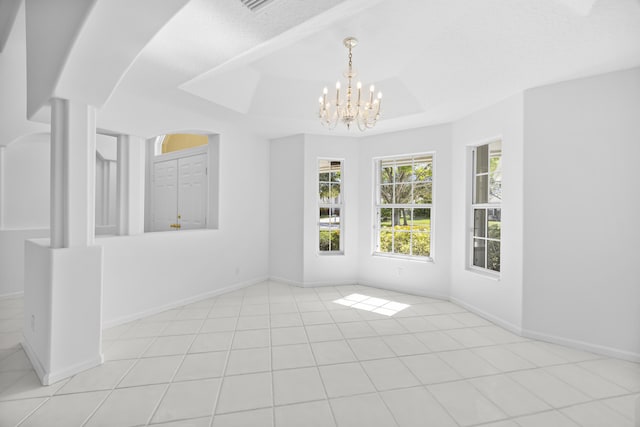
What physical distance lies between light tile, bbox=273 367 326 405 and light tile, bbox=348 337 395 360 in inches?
20.3

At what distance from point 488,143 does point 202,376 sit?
4.21 m

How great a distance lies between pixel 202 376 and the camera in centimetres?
233

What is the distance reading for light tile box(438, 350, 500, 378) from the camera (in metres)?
2.44

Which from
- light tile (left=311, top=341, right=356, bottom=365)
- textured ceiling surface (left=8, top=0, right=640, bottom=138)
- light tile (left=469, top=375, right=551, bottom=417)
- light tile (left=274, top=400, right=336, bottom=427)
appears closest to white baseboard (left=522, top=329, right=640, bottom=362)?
light tile (left=469, top=375, right=551, bottom=417)

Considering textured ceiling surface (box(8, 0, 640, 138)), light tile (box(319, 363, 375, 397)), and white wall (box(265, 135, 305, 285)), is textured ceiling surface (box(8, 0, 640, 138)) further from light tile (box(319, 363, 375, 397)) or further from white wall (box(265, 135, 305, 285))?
light tile (box(319, 363, 375, 397))

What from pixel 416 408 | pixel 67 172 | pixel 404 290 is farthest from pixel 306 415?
pixel 404 290

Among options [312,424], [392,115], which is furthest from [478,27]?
[312,424]

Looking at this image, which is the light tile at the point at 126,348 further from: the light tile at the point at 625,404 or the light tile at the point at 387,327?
the light tile at the point at 625,404

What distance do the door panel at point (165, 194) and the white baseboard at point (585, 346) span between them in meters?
5.68

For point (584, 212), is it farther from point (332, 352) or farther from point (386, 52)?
point (332, 352)

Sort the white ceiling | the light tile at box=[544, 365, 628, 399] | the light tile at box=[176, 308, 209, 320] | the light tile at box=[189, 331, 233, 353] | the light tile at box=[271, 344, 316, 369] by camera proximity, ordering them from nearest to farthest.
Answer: the white ceiling < the light tile at box=[544, 365, 628, 399] < the light tile at box=[271, 344, 316, 369] < the light tile at box=[189, 331, 233, 353] < the light tile at box=[176, 308, 209, 320]

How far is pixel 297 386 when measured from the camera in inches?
87.7

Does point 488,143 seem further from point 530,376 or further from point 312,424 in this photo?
point 312,424

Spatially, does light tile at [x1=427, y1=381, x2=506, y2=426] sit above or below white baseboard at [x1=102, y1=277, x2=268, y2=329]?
below
